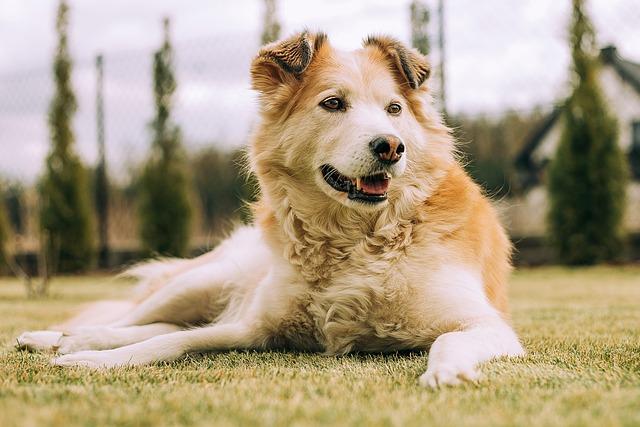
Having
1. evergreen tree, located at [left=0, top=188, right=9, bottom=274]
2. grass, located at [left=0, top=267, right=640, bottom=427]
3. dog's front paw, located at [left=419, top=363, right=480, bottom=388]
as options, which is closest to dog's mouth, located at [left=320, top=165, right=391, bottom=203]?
grass, located at [left=0, top=267, right=640, bottom=427]

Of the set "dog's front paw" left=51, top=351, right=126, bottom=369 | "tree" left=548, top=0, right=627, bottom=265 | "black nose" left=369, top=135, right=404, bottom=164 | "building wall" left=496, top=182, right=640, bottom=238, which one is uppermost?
"black nose" left=369, top=135, right=404, bottom=164

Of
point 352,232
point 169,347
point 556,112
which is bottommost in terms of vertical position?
point 556,112

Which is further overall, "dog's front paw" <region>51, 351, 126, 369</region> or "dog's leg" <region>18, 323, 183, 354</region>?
"dog's leg" <region>18, 323, 183, 354</region>

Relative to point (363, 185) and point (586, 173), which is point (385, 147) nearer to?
point (363, 185)

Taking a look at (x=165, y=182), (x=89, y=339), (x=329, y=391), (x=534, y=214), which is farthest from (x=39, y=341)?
(x=534, y=214)

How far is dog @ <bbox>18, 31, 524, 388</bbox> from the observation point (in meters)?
2.65

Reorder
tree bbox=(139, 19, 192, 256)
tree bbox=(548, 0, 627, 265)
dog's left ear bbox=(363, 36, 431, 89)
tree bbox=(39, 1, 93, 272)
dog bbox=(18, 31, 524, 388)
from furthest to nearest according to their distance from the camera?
tree bbox=(39, 1, 93, 272) → tree bbox=(139, 19, 192, 256) → tree bbox=(548, 0, 627, 265) → dog's left ear bbox=(363, 36, 431, 89) → dog bbox=(18, 31, 524, 388)

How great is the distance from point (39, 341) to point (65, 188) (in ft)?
28.7

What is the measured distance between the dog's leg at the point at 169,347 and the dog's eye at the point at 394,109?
1121 mm

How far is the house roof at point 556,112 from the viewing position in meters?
12.8

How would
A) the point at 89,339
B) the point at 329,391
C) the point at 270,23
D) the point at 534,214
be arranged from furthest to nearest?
the point at 534,214 → the point at 270,23 → the point at 89,339 → the point at 329,391

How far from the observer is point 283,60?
121 inches

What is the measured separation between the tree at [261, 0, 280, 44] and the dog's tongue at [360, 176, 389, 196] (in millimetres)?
→ 8072

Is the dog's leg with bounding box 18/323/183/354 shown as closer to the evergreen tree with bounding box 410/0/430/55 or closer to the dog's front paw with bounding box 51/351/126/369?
A: the dog's front paw with bounding box 51/351/126/369
